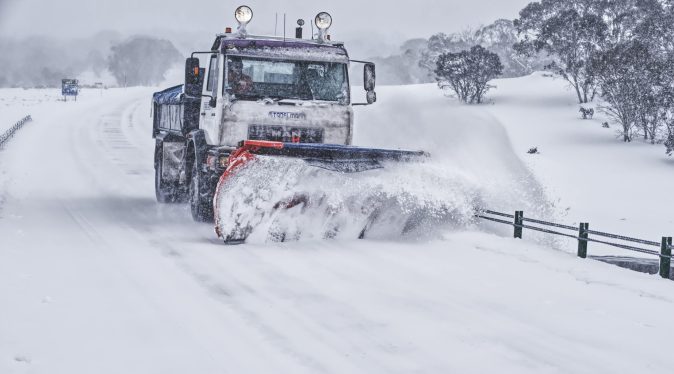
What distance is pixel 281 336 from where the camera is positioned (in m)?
6.04

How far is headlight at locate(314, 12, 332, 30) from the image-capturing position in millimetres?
12047

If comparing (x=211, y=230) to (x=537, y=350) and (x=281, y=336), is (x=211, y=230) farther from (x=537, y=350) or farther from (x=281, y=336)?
(x=537, y=350)

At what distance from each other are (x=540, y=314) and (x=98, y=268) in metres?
4.41

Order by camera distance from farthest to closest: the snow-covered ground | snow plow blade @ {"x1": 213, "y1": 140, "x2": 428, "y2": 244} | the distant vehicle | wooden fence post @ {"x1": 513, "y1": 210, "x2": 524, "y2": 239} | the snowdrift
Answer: the distant vehicle → the snow-covered ground → wooden fence post @ {"x1": 513, "y1": 210, "x2": 524, "y2": 239} → the snowdrift → snow plow blade @ {"x1": 213, "y1": 140, "x2": 428, "y2": 244}

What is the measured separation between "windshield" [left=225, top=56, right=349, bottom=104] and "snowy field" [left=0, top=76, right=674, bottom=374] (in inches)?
76.6

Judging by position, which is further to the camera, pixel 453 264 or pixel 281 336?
pixel 453 264

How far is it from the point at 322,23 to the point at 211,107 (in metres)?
2.11

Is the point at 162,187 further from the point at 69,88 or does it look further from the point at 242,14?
the point at 69,88

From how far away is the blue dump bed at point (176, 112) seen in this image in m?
12.6

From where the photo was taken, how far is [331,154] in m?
10.4

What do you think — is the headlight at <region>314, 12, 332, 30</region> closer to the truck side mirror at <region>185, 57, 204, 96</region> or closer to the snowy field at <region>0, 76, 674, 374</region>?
the truck side mirror at <region>185, 57, 204, 96</region>

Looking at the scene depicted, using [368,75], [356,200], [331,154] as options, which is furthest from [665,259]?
[368,75]

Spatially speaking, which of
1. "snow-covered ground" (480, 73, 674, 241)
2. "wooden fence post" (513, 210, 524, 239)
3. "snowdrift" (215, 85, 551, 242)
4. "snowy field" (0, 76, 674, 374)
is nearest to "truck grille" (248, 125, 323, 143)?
"snowdrift" (215, 85, 551, 242)

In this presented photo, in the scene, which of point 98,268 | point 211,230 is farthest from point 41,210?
point 98,268
